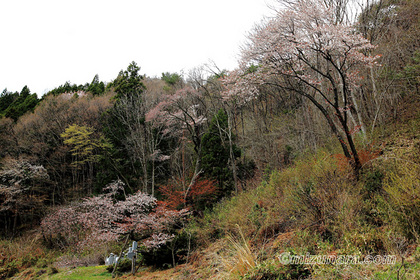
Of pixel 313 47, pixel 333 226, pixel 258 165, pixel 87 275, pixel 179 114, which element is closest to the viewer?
pixel 333 226

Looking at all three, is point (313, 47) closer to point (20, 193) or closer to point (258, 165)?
point (258, 165)

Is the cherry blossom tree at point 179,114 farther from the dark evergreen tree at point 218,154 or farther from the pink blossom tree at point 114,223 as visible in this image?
the pink blossom tree at point 114,223

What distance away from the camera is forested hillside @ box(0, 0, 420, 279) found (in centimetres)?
407

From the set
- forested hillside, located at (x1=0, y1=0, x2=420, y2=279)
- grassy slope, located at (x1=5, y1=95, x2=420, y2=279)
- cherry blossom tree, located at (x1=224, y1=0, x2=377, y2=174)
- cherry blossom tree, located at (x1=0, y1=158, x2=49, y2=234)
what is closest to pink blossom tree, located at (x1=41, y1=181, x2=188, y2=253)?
forested hillside, located at (x1=0, y1=0, x2=420, y2=279)

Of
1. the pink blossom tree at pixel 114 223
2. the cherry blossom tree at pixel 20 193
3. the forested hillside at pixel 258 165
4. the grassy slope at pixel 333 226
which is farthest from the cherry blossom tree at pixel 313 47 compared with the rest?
the cherry blossom tree at pixel 20 193

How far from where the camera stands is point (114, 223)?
28.3 feet

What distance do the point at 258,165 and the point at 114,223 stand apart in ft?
28.1

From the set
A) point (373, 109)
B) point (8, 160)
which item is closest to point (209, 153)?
point (373, 109)

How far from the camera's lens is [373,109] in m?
8.84

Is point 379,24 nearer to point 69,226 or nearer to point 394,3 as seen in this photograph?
point 394,3

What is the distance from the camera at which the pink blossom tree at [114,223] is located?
8039mm

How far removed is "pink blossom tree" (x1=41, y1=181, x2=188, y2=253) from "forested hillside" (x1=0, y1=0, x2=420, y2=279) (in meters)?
0.09

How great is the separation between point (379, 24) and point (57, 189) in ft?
80.1

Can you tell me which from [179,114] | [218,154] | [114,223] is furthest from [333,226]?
[179,114]
